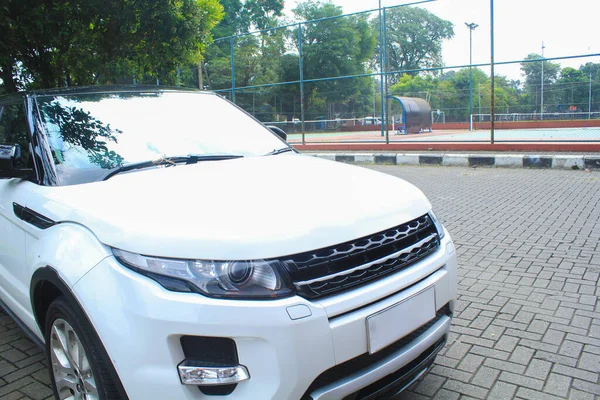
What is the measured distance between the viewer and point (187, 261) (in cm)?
170

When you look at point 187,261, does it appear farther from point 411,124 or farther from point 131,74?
point 411,124

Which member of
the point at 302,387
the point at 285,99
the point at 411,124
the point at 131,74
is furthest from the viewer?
the point at 411,124

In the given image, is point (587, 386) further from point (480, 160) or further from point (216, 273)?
point (480, 160)

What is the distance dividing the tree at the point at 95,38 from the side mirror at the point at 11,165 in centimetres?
426

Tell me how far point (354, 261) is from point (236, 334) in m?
0.54

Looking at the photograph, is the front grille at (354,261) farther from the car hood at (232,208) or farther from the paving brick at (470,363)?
the paving brick at (470,363)

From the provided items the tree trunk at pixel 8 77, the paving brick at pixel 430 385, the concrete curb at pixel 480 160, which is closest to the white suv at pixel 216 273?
the paving brick at pixel 430 385

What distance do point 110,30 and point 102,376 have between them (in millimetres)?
6229

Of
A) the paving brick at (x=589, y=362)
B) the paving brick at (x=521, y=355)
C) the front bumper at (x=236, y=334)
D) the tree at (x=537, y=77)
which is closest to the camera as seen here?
the front bumper at (x=236, y=334)

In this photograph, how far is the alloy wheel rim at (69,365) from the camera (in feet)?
6.35

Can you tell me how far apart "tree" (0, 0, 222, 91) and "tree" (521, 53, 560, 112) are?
26.4 ft

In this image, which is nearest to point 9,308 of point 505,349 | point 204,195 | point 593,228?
point 204,195

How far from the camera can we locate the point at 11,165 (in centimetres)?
255

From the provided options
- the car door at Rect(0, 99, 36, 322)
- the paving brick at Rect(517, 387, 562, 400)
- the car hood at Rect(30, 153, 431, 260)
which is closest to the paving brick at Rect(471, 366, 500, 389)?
the paving brick at Rect(517, 387, 562, 400)
